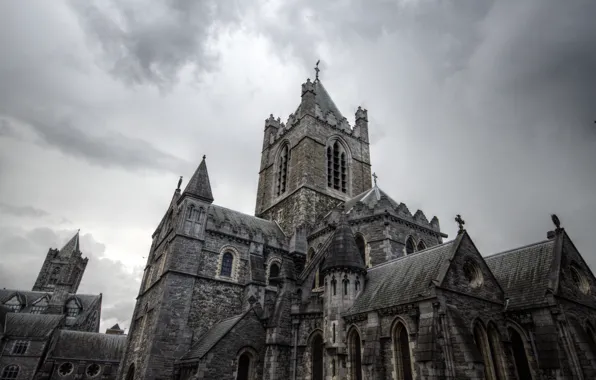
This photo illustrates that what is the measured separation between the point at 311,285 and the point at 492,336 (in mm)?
9435

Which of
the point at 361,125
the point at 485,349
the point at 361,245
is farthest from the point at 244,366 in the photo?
the point at 361,125

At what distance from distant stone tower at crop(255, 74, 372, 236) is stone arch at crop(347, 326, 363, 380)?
12.9 meters

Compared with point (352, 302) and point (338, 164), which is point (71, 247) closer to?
point (338, 164)

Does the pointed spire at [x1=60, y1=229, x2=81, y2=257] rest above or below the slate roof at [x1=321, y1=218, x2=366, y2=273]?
above

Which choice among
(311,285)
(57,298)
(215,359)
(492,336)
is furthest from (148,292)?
(57,298)

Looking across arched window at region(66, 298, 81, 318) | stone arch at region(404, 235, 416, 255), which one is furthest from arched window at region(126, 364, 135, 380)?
arched window at region(66, 298, 81, 318)

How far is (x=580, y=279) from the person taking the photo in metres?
16.8

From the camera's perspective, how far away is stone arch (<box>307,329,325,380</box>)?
55.5 ft

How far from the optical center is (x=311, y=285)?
20.5 m

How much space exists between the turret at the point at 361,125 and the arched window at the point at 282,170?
811cm

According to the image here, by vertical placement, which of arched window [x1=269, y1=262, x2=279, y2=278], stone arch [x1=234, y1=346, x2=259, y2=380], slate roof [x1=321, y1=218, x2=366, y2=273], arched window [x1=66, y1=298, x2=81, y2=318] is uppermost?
arched window [x1=66, y1=298, x2=81, y2=318]

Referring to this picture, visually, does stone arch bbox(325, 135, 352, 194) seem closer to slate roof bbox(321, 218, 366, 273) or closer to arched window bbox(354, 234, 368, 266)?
arched window bbox(354, 234, 368, 266)

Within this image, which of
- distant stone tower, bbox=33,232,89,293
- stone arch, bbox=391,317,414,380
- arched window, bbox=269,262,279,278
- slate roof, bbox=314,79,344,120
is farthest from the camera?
distant stone tower, bbox=33,232,89,293

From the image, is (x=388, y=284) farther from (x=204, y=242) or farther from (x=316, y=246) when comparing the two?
(x=204, y=242)
